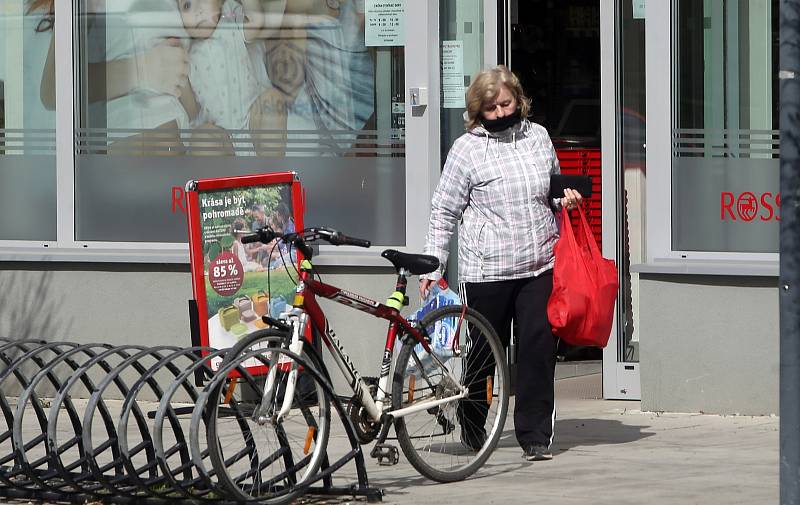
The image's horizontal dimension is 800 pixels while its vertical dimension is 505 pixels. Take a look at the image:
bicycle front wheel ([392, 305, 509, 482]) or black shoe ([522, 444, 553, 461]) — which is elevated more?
bicycle front wheel ([392, 305, 509, 482])

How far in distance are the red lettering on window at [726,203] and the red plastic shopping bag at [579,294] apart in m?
1.52

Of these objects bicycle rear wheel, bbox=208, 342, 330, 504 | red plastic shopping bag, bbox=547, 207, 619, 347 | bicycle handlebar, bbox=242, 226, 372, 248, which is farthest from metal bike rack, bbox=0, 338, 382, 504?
red plastic shopping bag, bbox=547, 207, 619, 347

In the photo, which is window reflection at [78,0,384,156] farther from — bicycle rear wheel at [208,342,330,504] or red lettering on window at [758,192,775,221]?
bicycle rear wheel at [208,342,330,504]

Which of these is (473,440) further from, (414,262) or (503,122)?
(503,122)

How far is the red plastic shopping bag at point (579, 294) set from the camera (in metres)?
7.36

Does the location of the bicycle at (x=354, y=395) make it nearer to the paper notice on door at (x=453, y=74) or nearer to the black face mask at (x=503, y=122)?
the black face mask at (x=503, y=122)

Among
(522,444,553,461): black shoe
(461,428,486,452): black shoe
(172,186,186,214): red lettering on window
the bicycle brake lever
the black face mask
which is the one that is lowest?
(522,444,553,461): black shoe

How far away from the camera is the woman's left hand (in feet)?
24.5

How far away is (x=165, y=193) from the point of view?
9852 mm

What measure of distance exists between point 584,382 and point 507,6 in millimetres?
2382

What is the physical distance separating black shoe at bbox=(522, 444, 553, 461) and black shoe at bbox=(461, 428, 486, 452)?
0.22m

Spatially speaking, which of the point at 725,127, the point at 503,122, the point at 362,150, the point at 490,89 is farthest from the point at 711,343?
the point at 362,150

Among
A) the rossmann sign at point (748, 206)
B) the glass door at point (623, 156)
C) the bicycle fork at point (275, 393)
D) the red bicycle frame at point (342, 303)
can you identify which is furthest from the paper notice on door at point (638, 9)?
the bicycle fork at point (275, 393)

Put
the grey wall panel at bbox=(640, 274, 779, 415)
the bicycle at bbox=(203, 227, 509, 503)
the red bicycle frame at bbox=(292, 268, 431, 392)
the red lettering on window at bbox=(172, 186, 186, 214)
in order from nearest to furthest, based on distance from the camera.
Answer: the bicycle at bbox=(203, 227, 509, 503)
the red bicycle frame at bbox=(292, 268, 431, 392)
the grey wall panel at bbox=(640, 274, 779, 415)
the red lettering on window at bbox=(172, 186, 186, 214)
